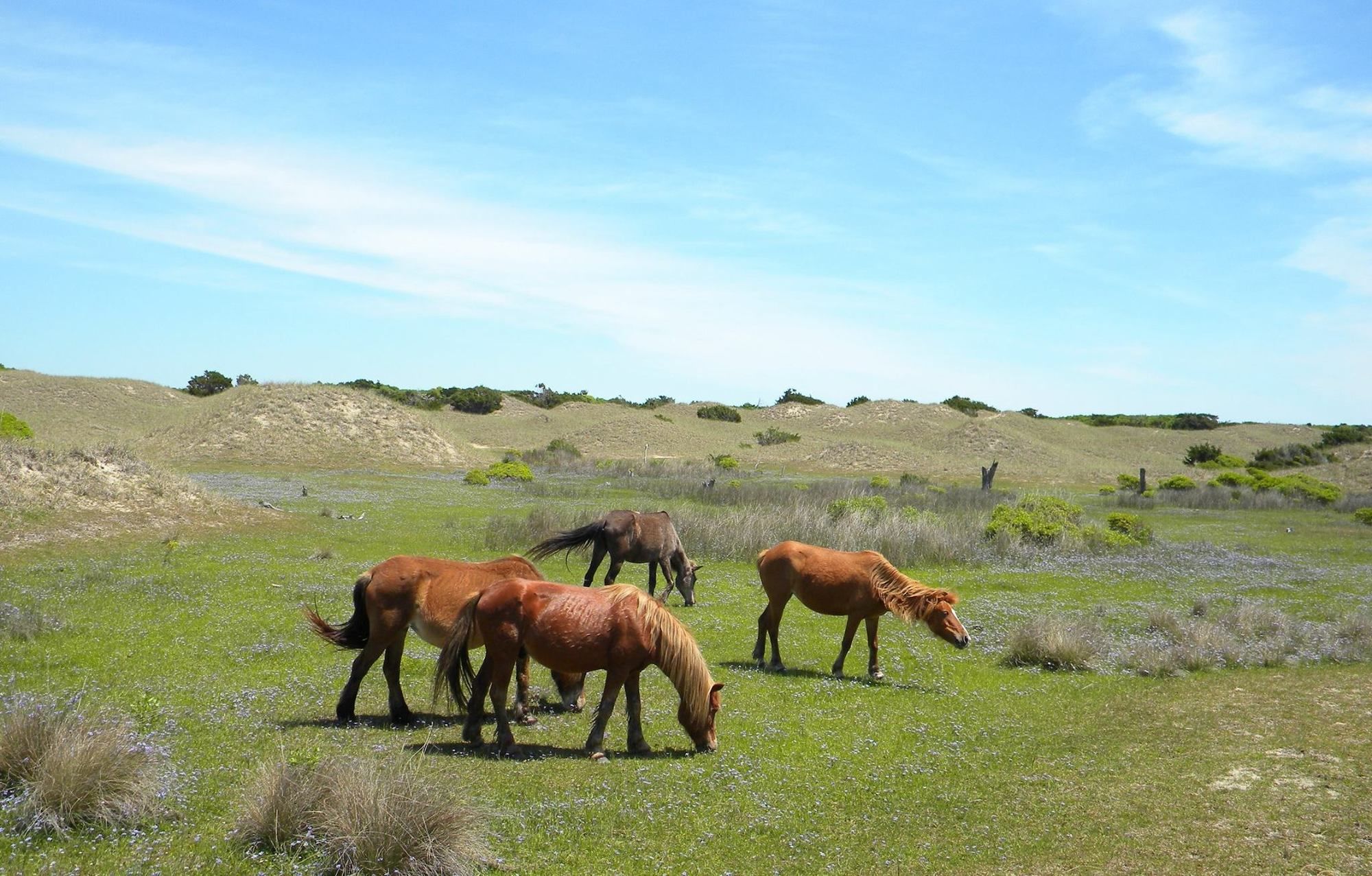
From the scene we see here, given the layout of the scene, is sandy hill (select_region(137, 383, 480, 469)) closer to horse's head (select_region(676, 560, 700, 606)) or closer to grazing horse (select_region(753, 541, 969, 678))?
horse's head (select_region(676, 560, 700, 606))

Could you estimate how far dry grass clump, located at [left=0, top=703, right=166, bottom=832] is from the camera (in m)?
6.53

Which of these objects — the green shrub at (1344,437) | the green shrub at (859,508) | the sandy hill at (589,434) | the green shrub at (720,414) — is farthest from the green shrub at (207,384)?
the green shrub at (1344,437)

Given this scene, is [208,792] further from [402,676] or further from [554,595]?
[402,676]

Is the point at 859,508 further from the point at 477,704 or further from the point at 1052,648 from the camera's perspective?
the point at 477,704

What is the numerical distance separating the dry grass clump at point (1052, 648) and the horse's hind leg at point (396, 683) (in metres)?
9.57

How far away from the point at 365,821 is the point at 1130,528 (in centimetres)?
2895

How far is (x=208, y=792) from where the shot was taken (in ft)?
24.5

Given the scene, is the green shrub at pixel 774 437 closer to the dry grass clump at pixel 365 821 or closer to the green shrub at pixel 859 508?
the green shrub at pixel 859 508

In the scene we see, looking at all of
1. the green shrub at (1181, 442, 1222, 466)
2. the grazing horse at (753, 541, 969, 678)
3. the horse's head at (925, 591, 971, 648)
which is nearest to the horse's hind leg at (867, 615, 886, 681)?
the grazing horse at (753, 541, 969, 678)

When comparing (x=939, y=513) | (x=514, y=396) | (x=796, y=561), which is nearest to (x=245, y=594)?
(x=796, y=561)

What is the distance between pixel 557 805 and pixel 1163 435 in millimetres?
94266

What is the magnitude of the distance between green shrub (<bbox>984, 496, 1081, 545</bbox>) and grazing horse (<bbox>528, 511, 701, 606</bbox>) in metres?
13.5

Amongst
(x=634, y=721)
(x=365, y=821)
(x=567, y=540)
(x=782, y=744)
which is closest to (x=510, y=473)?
(x=567, y=540)

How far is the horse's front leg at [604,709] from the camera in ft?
29.7
